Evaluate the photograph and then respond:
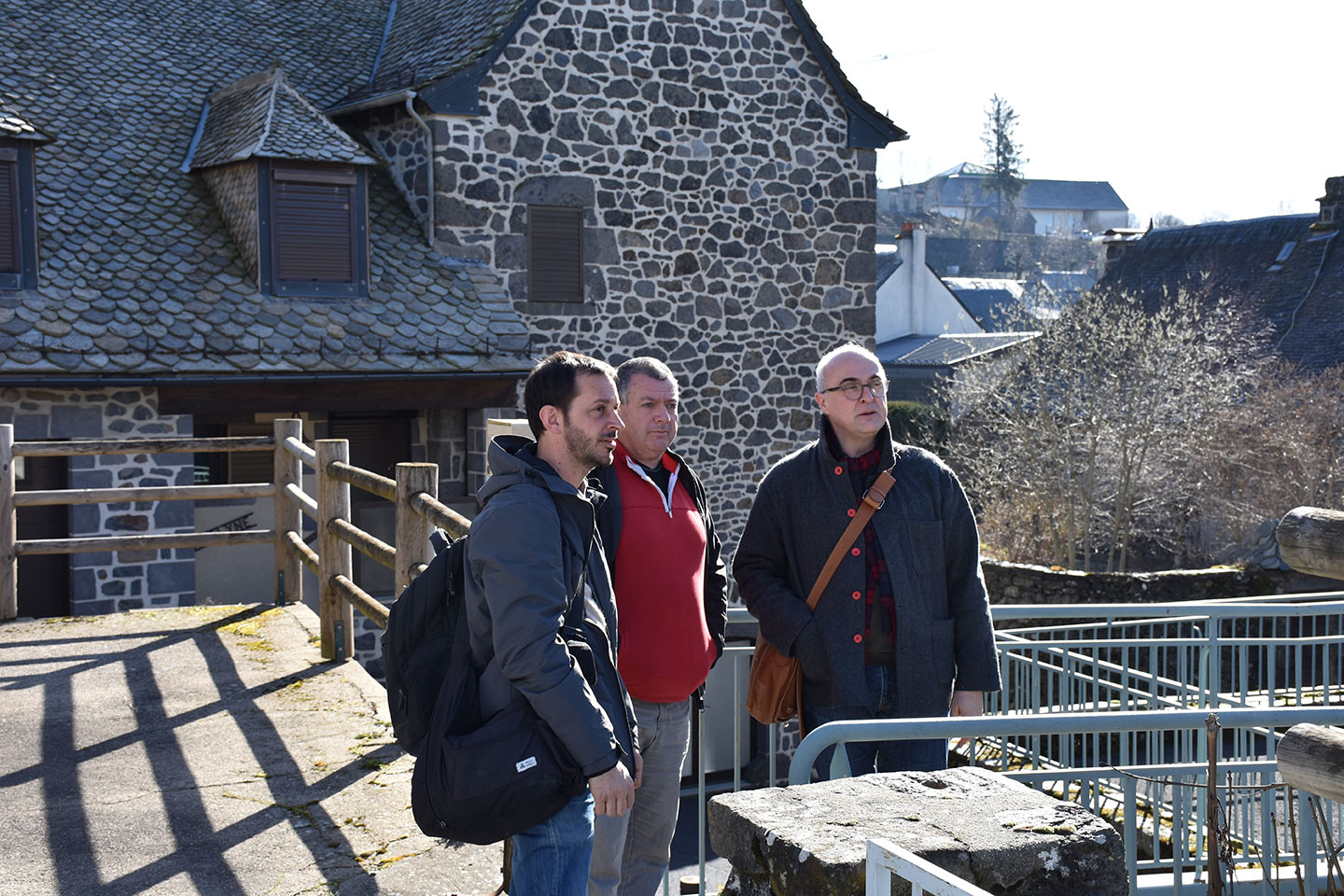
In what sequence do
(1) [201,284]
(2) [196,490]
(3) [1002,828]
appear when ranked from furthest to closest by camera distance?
(1) [201,284], (2) [196,490], (3) [1002,828]

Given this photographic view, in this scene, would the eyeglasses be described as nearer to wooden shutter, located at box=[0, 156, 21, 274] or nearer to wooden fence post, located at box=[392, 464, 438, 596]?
wooden fence post, located at box=[392, 464, 438, 596]

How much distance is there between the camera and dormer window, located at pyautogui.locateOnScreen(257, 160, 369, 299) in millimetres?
12086

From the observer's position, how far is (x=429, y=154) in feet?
43.5

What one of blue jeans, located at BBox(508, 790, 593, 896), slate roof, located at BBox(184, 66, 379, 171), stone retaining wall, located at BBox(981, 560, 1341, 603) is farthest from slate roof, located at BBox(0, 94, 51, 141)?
stone retaining wall, located at BBox(981, 560, 1341, 603)

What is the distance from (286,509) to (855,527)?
4670 millimetres

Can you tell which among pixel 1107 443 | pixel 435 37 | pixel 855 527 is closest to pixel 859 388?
pixel 855 527

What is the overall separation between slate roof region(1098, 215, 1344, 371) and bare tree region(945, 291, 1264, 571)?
2.34m

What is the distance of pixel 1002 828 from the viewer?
8.38ft

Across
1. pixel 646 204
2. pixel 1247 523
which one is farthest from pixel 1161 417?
pixel 646 204

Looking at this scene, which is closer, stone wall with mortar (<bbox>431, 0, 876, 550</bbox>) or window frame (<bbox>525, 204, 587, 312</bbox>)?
stone wall with mortar (<bbox>431, 0, 876, 550</bbox>)

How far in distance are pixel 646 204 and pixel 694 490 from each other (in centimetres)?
1068

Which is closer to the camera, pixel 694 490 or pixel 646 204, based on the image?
pixel 694 490

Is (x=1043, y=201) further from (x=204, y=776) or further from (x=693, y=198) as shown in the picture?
(x=204, y=776)

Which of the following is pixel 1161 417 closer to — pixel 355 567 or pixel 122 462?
pixel 355 567
